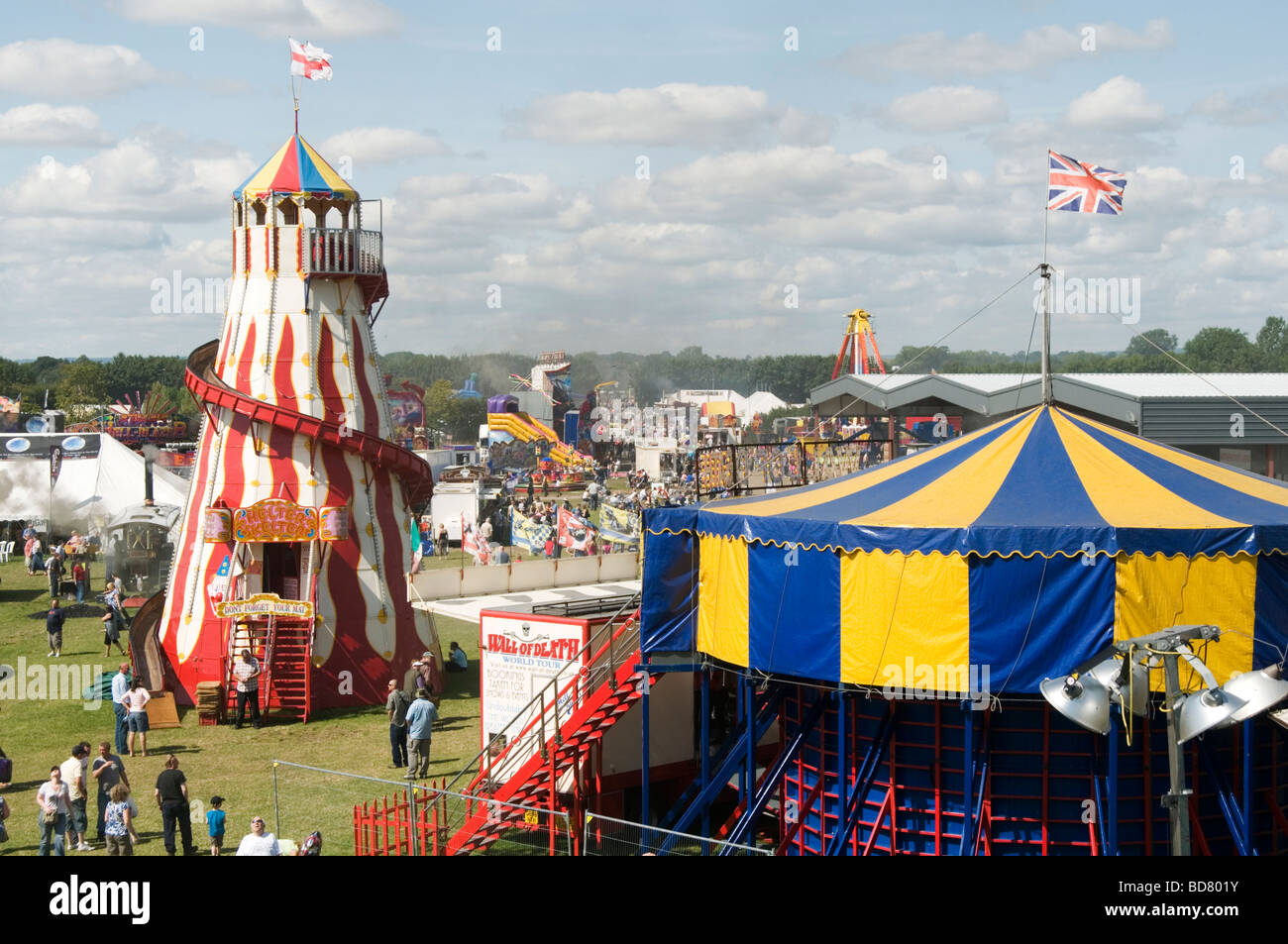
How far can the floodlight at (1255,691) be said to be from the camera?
831 centimetres

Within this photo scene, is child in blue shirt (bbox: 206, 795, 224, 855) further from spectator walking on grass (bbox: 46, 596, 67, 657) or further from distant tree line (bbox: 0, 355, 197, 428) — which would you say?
distant tree line (bbox: 0, 355, 197, 428)

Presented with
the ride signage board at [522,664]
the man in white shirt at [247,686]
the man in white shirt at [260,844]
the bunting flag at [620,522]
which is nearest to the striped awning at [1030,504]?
the ride signage board at [522,664]

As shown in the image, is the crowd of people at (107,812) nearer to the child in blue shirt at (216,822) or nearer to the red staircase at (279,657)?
the child in blue shirt at (216,822)

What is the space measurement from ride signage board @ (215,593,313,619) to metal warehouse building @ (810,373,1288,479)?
1370 cm

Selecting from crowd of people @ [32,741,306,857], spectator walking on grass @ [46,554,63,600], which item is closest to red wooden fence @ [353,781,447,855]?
crowd of people @ [32,741,306,857]

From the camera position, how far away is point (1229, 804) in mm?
13859

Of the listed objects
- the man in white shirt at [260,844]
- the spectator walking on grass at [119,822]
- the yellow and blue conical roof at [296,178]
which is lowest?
the spectator walking on grass at [119,822]

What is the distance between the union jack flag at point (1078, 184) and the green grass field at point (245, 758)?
11.1 meters

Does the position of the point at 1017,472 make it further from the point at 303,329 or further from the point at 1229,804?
the point at 303,329

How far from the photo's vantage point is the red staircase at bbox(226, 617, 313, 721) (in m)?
24.6

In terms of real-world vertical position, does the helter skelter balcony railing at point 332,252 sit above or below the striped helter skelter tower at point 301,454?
above

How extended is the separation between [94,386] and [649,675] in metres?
147
